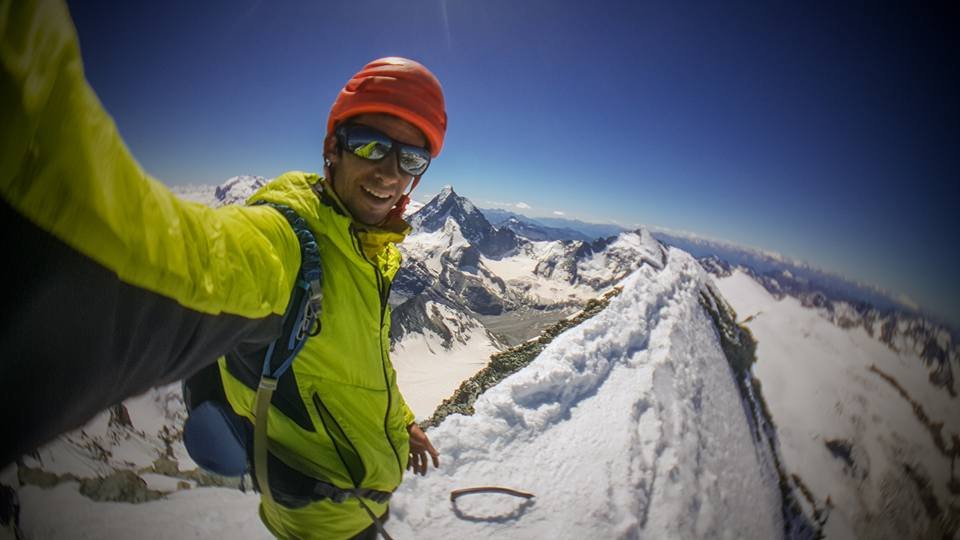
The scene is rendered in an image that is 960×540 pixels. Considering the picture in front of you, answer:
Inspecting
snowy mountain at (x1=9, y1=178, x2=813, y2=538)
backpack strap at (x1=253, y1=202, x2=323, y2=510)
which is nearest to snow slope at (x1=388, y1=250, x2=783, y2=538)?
snowy mountain at (x1=9, y1=178, x2=813, y2=538)

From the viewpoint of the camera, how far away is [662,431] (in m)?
5.88

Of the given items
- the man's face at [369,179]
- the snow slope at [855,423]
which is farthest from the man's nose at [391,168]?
the snow slope at [855,423]

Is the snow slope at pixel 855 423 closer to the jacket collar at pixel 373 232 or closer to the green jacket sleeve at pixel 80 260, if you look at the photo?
the jacket collar at pixel 373 232

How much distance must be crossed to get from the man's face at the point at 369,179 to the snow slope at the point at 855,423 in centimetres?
1966

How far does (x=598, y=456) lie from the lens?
505 centimetres

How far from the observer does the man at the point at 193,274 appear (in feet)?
1.57

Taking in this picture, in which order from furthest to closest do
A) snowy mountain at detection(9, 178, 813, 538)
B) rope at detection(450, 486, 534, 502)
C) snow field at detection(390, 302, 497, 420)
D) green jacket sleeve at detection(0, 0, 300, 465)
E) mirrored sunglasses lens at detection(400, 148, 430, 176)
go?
snow field at detection(390, 302, 497, 420), rope at detection(450, 486, 534, 502), snowy mountain at detection(9, 178, 813, 538), mirrored sunglasses lens at detection(400, 148, 430, 176), green jacket sleeve at detection(0, 0, 300, 465)

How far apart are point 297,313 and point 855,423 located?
5097 cm

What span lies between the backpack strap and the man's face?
1.55 ft

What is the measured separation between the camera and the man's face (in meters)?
1.96

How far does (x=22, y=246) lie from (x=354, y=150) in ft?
5.43

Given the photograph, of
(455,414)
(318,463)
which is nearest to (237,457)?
(318,463)

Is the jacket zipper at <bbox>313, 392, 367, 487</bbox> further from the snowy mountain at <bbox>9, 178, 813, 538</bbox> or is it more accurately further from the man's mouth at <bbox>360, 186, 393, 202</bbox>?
the man's mouth at <bbox>360, 186, 393, 202</bbox>

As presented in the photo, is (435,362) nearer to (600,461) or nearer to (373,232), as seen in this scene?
(600,461)
